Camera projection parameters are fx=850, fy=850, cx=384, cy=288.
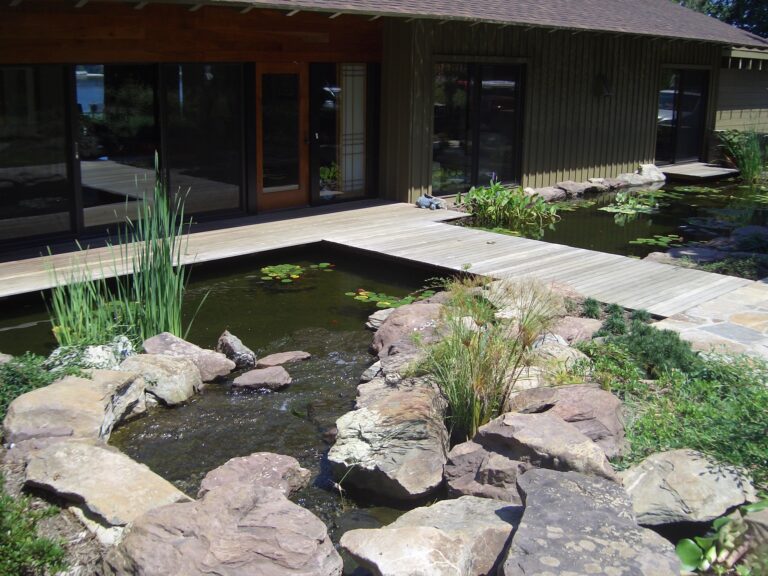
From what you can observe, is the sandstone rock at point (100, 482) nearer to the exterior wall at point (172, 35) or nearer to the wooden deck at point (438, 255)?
the wooden deck at point (438, 255)

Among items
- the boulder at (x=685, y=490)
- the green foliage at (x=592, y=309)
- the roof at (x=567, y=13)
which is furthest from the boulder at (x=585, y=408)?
the roof at (x=567, y=13)

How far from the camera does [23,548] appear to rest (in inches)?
124

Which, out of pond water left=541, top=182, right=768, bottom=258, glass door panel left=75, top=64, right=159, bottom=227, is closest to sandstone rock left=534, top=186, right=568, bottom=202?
pond water left=541, top=182, right=768, bottom=258

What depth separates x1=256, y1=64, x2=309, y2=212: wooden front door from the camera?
384 inches

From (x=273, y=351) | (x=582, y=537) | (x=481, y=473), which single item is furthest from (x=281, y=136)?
(x=582, y=537)

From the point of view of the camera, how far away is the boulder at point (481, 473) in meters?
3.82

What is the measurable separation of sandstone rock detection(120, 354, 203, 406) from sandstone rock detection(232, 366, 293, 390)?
0.92 ft

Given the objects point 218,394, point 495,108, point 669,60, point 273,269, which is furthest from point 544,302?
point 669,60

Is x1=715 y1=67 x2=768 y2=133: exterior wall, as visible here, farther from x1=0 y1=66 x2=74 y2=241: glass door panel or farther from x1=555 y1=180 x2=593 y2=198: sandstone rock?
x1=0 y1=66 x2=74 y2=241: glass door panel

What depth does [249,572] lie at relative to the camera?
302 centimetres

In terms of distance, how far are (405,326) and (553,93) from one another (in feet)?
26.2

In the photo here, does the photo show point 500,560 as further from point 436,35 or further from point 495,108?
point 495,108

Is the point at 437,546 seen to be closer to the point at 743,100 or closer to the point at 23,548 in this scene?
the point at 23,548

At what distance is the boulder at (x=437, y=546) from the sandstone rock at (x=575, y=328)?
2332mm
